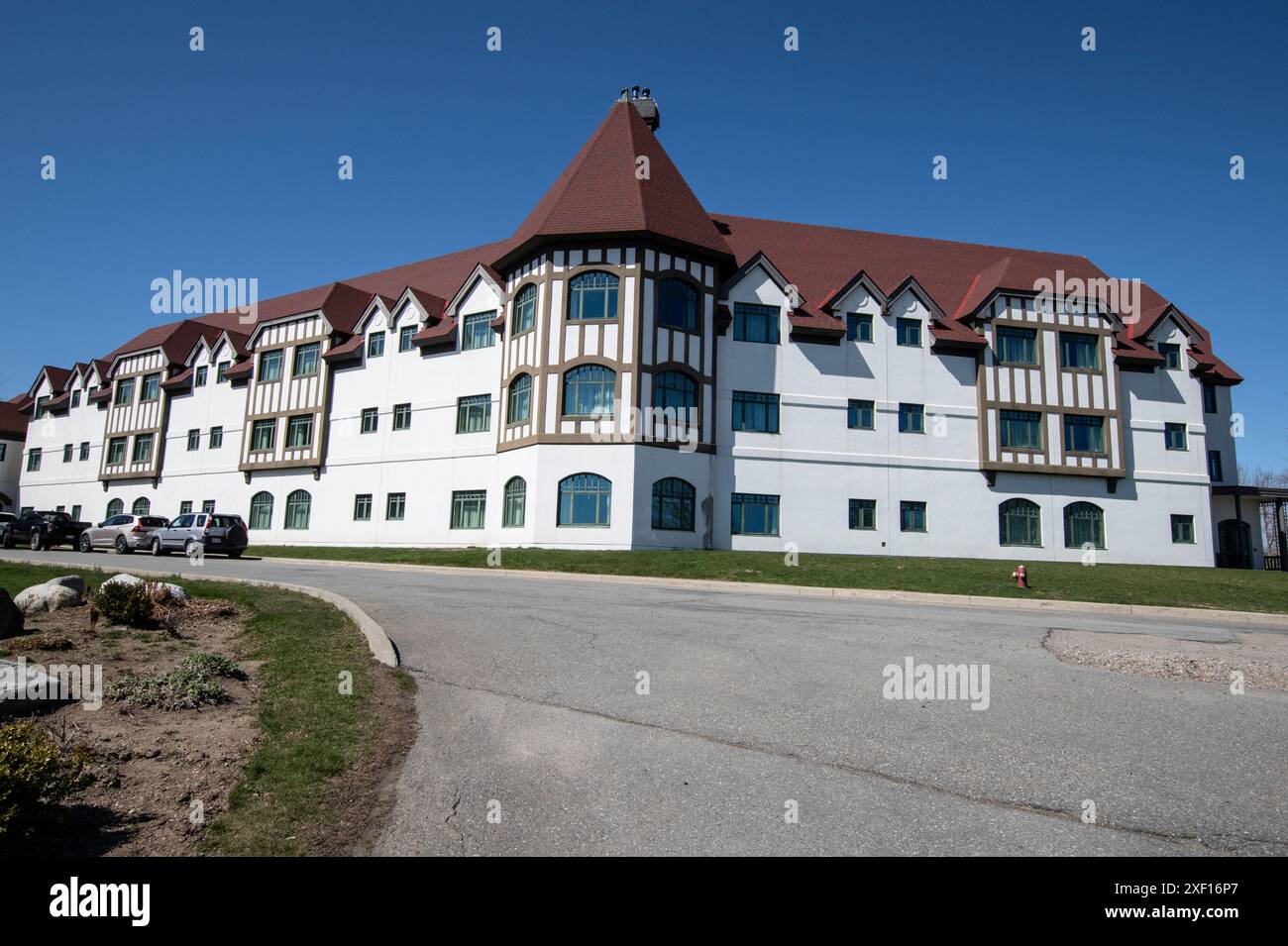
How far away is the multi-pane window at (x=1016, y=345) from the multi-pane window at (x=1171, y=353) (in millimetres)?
6530

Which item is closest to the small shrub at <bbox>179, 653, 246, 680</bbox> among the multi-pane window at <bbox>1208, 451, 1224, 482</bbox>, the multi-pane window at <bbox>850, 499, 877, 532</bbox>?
the multi-pane window at <bbox>850, 499, 877, 532</bbox>

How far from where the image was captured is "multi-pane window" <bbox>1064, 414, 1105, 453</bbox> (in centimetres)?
3266

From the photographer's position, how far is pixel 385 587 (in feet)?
52.9

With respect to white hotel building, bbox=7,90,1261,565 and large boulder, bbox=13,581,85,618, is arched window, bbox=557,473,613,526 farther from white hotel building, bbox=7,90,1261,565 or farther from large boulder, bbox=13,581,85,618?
large boulder, bbox=13,581,85,618

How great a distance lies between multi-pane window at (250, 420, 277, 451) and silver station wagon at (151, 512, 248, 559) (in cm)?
943

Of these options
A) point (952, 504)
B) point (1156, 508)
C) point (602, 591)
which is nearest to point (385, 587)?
point (602, 591)

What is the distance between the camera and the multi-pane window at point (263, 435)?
39.5 metres

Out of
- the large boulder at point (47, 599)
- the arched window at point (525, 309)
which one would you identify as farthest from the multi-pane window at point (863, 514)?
the large boulder at point (47, 599)

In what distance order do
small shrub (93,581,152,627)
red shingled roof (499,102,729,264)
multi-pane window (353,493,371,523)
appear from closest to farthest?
small shrub (93,581,152,627)
red shingled roof (499,102,729,264)
multi-pane window (353,493,371,523)

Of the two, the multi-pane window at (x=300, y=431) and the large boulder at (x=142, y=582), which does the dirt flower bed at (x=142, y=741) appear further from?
the multi-pane window at (x=300, y=431)

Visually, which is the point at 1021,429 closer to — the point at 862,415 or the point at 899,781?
the point at 862,415

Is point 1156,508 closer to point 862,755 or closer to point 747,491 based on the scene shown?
point 747,491
